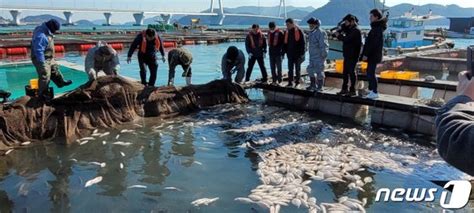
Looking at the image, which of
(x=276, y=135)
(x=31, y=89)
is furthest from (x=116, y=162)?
(x=31, y=89)

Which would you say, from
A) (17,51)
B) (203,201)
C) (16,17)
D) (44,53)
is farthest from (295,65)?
(16,17)

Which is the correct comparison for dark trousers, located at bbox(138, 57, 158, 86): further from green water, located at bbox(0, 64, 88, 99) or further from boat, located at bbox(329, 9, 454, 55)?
boat, located at bbox(329, 9, 454, 55)

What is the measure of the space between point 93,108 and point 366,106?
7.64 metres

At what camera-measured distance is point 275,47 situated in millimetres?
12633

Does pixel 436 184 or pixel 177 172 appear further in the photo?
pixel 177 172

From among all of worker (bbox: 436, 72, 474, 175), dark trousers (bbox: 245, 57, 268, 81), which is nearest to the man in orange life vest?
dark trousers (bbox: 245, 57, 268, 81)

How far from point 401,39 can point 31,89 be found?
31759mm

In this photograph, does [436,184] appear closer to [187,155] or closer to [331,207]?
[331,207]

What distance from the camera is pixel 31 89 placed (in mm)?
10453

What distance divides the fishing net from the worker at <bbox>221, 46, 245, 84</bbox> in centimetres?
86

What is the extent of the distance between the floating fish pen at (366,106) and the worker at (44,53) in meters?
6.73

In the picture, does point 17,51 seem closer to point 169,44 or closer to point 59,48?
point 59,48

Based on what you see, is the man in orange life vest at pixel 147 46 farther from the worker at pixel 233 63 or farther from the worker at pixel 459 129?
the worker at pixel 459 129

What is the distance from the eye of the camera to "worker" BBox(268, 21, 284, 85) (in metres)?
12.4
